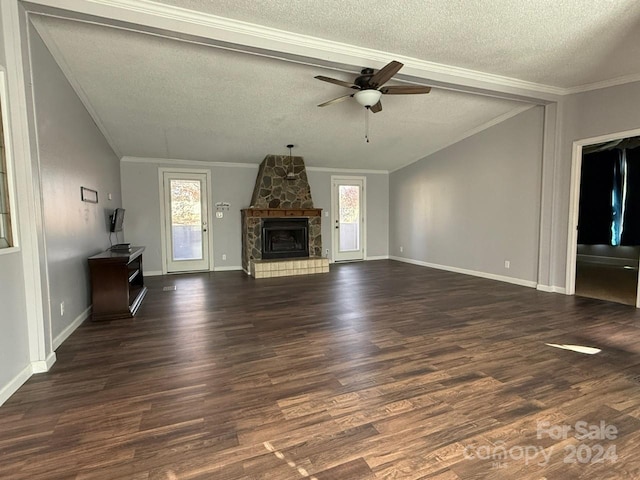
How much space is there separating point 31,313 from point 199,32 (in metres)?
2.67

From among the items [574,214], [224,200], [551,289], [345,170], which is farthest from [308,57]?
[345,170]

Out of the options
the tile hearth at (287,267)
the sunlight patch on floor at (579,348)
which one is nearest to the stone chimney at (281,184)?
the tile hearth at (287,267)

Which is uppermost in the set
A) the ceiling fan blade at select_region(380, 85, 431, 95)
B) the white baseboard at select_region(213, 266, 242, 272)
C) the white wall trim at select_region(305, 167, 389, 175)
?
the ceiling fan blade at select_region(380, 85, 431, 95)

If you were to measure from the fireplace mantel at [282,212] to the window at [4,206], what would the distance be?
178 inches

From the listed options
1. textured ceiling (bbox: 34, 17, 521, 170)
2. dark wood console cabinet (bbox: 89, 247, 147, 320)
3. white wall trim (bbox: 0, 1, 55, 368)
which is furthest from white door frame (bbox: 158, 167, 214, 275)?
white wall trim (bbox: 0, 1, 55, 368)

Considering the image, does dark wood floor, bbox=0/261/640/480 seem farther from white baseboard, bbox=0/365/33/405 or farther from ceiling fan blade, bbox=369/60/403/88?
Result: ceiling fan blade, bbox=369/60/403/88

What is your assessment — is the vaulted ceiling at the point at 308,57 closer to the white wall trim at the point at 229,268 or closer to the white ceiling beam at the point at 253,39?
the white ceiling beam at the point at 253,39

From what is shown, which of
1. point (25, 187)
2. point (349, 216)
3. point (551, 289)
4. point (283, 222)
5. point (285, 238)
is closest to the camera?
point (25, 187)

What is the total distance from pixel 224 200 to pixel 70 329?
14.1ft

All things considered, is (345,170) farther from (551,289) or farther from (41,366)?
(41,366)

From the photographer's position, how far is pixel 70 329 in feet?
10.7

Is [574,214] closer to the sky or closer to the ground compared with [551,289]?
closer to the sky

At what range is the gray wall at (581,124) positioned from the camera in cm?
405

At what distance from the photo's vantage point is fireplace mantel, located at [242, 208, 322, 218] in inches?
266
